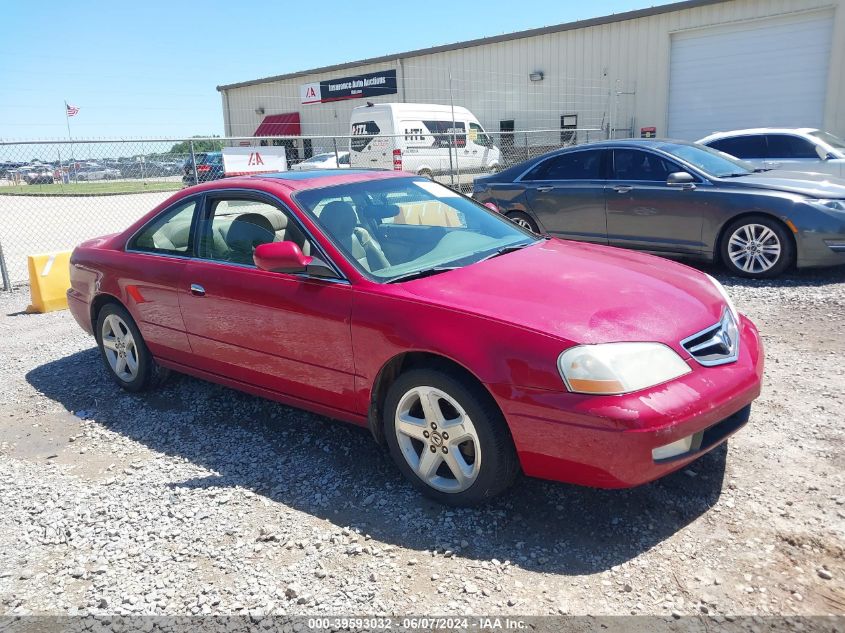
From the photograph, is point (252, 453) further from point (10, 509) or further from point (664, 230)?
point (664, 230)

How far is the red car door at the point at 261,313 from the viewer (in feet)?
11.0

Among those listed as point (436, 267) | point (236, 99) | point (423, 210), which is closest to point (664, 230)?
point (423, 210)

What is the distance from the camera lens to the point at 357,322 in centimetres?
319

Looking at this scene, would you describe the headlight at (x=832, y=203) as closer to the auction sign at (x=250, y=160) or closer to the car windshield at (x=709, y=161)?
the car windshield at (x=709, y=161)

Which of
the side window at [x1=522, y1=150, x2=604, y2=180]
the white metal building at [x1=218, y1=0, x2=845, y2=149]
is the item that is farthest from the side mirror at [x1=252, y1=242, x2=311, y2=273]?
the white metal building at [x1=218, y1=0, x2=845, y2=149]

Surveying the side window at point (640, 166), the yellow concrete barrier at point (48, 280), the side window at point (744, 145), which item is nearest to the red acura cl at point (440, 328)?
the yellow concrete barrier at point (48, 280)

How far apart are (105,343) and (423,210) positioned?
106 inches

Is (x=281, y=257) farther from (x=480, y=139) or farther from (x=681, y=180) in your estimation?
(x=480, y=139)

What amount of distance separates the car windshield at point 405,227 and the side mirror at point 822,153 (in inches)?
337

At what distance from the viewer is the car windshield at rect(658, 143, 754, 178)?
7.28 metres

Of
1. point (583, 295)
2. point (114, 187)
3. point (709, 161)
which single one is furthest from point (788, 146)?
point (114, 187)

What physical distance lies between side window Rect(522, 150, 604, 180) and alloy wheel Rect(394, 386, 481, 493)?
18.5 feet

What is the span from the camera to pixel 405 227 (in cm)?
383

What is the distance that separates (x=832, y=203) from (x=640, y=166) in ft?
6.49
